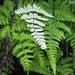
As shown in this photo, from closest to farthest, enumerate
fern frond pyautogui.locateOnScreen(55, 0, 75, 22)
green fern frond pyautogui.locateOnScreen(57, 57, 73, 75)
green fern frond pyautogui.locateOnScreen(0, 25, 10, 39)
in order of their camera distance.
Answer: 1. green fern frond pyautogui.locateOnScreen(0, 25, 10, 39)
2. fern frond pyautogui.locateOnScreen(55, 0, 75, 22)
3. green fern frond pyautogui.locateOnScreen(57, 57, 73, 75)

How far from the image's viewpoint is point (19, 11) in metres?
2.19

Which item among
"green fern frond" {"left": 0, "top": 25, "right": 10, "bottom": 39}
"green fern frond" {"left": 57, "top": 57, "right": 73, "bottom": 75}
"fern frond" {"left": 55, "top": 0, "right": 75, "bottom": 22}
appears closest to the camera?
"green fern frond" {"left": 0, "top": 25, "right": 10, "bottom": 39}

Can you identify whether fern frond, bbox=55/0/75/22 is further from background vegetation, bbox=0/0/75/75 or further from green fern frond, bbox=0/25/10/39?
green fern frond, bbox=0/25/10/39

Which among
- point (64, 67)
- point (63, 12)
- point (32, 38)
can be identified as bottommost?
point (64, 67)

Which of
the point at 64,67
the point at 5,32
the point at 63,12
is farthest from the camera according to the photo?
the point at 64,67

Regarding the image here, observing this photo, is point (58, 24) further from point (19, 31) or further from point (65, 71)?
point (65, 71)

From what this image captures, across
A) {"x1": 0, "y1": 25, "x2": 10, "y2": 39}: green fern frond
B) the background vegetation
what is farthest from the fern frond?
{"x1": 0, "y1": 25, "x2": 10, "y2": 39}: green fern frond

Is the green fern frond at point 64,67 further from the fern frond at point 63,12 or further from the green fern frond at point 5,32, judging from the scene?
the green fern frond at point 5,32

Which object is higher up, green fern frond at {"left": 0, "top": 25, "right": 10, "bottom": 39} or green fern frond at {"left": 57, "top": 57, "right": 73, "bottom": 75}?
green fern frond at {"left": 0, "top": 25, "right": 10, "bottom": 39}

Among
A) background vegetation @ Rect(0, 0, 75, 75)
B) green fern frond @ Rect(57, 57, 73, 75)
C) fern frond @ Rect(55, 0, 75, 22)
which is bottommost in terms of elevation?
green fern frond @ Rect(57, 57, 73, 75)

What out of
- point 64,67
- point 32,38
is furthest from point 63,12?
point 64,67

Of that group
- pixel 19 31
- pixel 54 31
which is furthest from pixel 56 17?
pixel 19 31

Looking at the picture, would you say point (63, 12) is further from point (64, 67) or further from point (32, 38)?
point (64, 67)

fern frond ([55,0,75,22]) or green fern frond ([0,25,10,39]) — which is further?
fern frond ([55,0,75,22])
